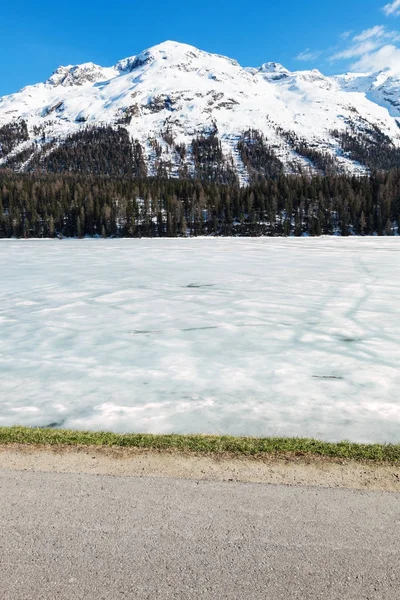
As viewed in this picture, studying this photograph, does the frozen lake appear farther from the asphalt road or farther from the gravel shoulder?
the asphalt road

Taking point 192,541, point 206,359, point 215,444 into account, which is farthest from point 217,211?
point 192,541

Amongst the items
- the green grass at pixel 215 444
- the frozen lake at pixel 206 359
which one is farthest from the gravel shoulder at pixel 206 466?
the frozen lake at pixel 206 359

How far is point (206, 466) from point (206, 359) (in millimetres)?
7741

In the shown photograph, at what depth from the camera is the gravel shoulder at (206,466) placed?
24.0 feet

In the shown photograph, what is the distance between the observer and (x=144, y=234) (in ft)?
475

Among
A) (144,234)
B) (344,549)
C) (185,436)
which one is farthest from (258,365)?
(144,234)

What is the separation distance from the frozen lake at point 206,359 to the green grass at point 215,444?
114cm

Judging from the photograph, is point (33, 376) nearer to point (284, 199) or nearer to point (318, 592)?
point (318, 592)

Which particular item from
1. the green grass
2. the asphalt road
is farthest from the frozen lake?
the asphalt road

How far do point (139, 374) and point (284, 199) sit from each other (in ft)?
485

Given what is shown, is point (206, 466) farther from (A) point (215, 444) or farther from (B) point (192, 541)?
(B) point (192, 541)

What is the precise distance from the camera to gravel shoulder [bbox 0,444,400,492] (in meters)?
7.32

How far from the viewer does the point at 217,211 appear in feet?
493

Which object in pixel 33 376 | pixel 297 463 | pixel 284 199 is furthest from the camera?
pixel 284 199
